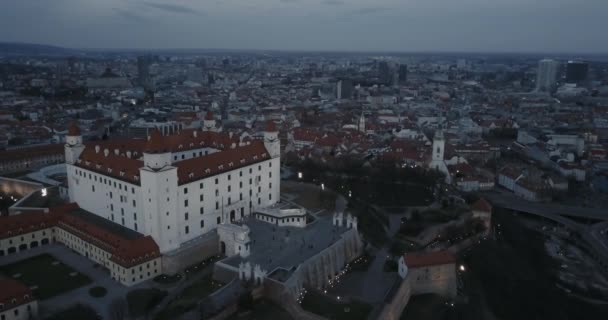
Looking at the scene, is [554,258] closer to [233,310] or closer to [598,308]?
[598,308]

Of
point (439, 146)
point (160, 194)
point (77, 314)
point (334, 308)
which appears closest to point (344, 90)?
point (439, 146)

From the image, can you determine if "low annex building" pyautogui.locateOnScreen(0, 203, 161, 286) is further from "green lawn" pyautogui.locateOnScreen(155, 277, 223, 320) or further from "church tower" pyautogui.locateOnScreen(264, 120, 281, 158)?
"church tower" pyautogui.locateOnScreen(264, 120, 281, 158)

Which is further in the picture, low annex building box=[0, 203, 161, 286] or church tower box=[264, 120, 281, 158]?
church tower box=[264, 120, 281, 158]

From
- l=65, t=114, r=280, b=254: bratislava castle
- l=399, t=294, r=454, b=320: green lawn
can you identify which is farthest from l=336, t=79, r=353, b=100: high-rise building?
l=399, t=294, r=454, b=320: green lawn

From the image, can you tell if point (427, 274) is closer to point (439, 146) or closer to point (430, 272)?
point (430, 272)

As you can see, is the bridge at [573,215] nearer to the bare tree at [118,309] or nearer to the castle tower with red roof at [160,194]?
the castle tower with red roof at [160,194]

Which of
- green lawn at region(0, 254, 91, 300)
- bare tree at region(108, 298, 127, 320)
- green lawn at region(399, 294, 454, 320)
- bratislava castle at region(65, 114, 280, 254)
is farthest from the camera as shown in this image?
bratislava castle at region(65, 114, 280, 254)

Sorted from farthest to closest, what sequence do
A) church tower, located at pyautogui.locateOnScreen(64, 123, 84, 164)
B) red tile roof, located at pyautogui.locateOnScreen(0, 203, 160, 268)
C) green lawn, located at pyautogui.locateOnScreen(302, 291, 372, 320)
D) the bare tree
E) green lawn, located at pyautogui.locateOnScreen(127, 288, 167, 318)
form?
church tower, located at pyautogui.locateOnScreen(64, 123, 84, 164), red tile roof, located at pyautogui.locateOnScreen(0, 203, 160, 268), green lawn, located at pyautogui.locateOnScreen(302, 291, 372, 320), green lawn, located at pyautogui.locateOnScreen(127, 288, 167, 318), the bare tree
